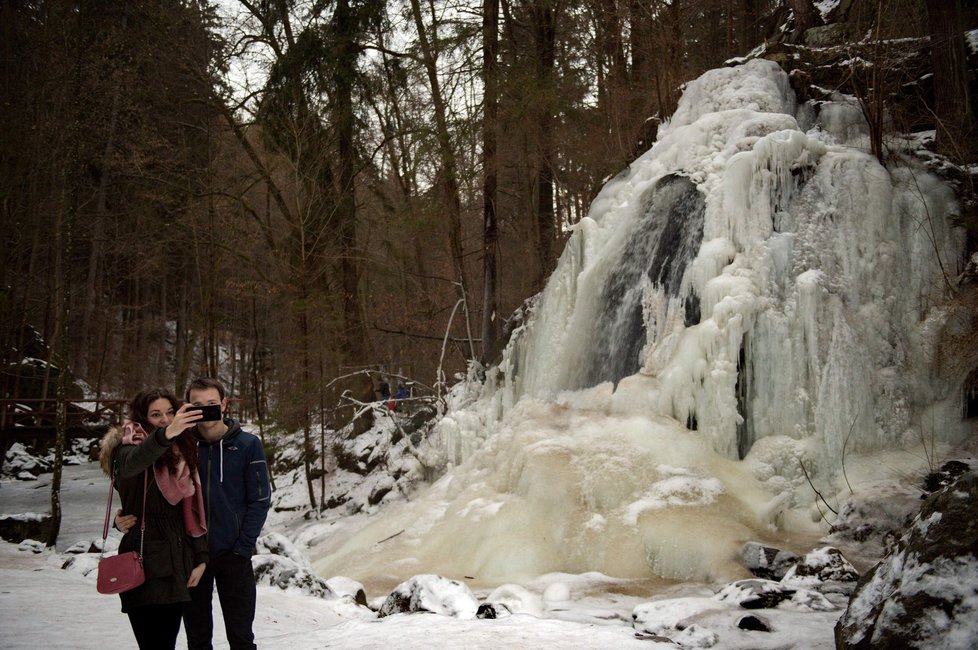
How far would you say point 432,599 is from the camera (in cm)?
521

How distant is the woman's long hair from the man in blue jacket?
0.14m

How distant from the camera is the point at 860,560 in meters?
5.83

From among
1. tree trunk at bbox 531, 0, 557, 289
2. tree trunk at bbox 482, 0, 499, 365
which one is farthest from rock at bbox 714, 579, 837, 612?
tree trunk at bbox 531, 0, 557, 289

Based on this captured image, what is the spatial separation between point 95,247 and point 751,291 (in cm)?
1944

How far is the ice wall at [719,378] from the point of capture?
23.1 ft

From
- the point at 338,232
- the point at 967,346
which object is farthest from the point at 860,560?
the point at 338,232

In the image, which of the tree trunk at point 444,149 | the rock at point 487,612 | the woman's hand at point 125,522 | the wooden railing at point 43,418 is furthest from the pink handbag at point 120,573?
the wooden railing at point 43,418

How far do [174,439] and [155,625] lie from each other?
0.76m

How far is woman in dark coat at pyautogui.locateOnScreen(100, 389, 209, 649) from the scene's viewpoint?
2.87 m

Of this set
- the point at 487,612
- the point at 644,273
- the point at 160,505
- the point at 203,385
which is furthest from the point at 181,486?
the point at 644,273

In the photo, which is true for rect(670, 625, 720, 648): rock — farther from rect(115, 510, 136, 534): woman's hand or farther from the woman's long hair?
rect(115, 510, 136, 534): woman's hand

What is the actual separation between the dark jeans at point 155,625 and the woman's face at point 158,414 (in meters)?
0.75

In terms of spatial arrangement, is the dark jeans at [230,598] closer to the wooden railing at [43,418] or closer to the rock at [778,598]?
the rock at [778,598]

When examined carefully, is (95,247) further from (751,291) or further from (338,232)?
(751,291)
